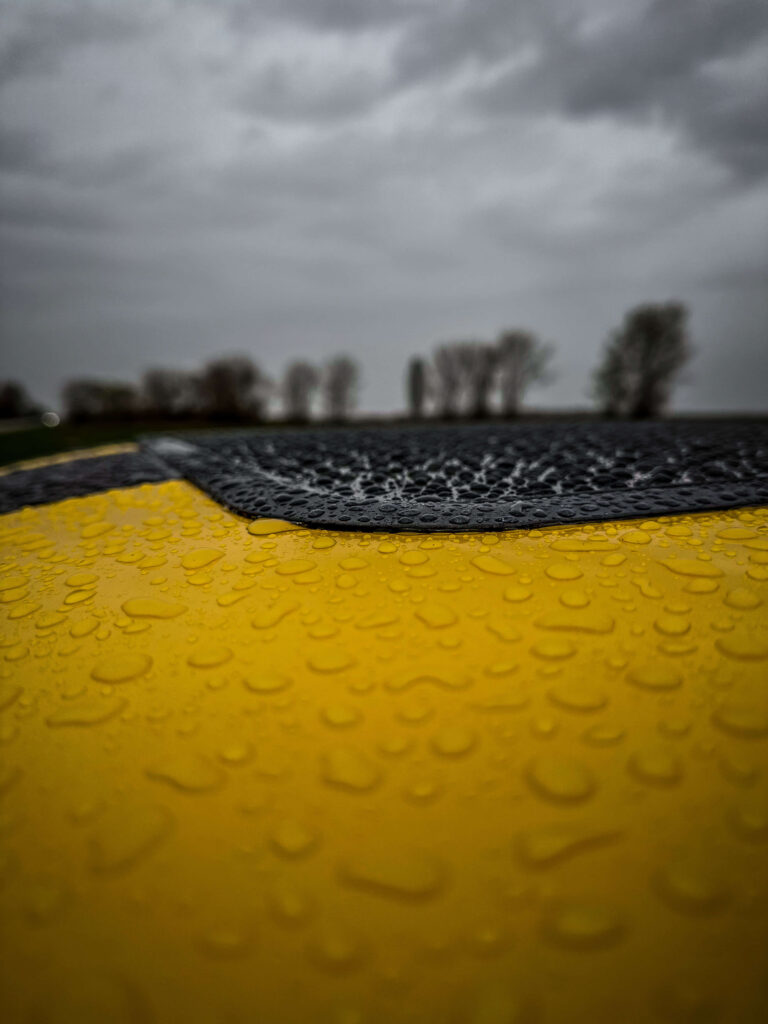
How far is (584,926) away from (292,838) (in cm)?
42

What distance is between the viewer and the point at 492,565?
128cm

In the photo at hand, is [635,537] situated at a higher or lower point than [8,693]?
higher

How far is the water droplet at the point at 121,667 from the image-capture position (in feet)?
3.38

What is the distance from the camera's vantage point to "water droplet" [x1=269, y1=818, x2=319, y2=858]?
716 millimetres

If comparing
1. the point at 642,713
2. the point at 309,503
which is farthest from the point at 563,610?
the point at 309,503

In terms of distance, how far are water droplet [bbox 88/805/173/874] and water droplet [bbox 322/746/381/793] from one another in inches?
10.3

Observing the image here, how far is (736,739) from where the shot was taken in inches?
31.5

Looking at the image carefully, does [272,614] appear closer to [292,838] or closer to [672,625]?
[292,838]

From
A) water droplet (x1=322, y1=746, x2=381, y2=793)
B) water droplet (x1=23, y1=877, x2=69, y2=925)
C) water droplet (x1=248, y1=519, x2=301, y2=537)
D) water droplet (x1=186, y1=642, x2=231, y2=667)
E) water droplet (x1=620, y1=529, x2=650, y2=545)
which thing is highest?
water droplet (x1=248, y1=519, x2=301, y2=537)

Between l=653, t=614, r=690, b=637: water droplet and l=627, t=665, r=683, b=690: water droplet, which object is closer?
l=627, t=665, r=683, b=690: water droplet

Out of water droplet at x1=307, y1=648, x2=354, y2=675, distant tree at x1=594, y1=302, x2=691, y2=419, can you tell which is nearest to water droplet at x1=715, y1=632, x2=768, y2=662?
water droplet at x1=307, y1=648, x2=354, y2=675

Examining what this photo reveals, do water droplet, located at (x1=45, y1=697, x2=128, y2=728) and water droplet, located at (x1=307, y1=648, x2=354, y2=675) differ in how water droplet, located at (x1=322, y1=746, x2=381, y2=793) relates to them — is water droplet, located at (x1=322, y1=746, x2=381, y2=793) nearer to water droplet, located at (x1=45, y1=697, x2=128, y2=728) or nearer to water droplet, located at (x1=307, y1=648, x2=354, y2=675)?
water droplet, located at (x1=307, y1=648, x2=354, y2=675)

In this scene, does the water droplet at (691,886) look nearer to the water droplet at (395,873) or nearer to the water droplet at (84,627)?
the water droplet at (395,873)

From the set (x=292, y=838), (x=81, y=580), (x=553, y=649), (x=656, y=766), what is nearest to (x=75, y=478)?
(x=81, y=580)
